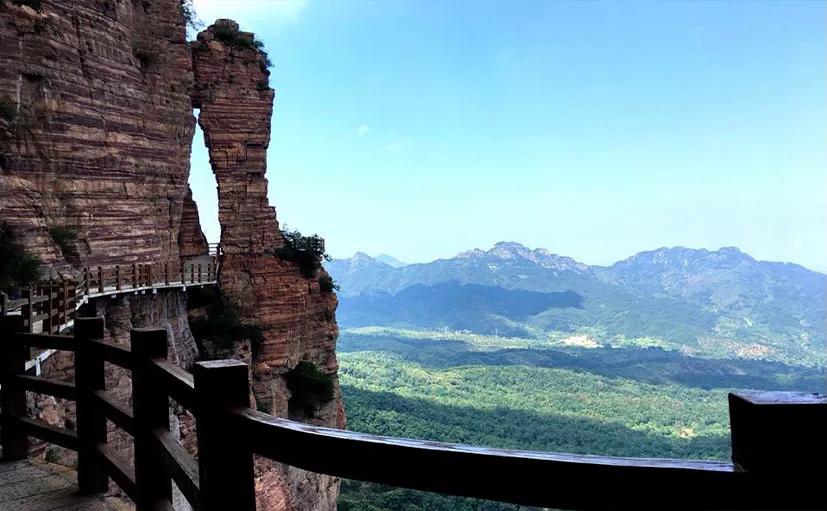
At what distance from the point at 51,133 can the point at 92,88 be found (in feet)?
7.99

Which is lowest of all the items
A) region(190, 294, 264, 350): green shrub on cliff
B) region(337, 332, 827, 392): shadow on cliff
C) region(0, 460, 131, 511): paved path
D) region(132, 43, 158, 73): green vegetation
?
region(337, 332, 827, 392): shadow on cliff

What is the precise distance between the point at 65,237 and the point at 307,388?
1244 cm

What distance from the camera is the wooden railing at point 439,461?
4.15 ft

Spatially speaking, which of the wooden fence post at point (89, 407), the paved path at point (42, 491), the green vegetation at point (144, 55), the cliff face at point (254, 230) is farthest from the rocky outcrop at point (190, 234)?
the wooden fence post at point (89, 407)

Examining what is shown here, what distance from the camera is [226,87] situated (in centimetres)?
2575

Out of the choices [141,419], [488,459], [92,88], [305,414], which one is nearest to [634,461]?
[488,459]

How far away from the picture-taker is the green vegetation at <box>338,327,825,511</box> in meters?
50.1

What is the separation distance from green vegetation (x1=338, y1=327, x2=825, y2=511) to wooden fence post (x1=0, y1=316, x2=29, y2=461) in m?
11.1

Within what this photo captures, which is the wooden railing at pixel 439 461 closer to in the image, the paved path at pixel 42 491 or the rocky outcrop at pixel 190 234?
the paved path at pixel 42 491

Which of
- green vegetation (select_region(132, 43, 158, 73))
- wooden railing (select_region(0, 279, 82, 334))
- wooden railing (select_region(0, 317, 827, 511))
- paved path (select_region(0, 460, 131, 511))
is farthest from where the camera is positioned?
green vegetation (select_region(132, 43, 158, 73))

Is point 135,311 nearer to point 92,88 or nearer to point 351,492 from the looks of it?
point 92,88

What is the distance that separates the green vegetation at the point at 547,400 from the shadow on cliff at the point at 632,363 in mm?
338

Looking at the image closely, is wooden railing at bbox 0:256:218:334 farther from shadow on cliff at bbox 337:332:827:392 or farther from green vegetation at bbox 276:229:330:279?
shadow on cliff at bbox 337:332:827:392

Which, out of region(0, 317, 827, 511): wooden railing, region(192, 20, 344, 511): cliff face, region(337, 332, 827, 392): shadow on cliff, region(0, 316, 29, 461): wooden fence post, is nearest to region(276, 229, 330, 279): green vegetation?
region(192, 20, 344, 511): cliff face
